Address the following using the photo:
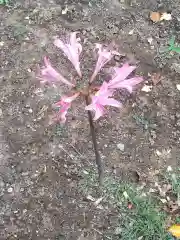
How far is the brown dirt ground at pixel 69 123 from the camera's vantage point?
3.02 m

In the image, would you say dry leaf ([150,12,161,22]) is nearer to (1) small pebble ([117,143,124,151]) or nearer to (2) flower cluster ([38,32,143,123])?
(1) small pebble ([117,143,124,151])

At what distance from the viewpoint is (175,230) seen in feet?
9.66

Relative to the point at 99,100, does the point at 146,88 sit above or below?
below

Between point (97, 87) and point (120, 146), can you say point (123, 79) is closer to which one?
point (97, 87)

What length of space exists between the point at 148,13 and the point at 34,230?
207 centimetres

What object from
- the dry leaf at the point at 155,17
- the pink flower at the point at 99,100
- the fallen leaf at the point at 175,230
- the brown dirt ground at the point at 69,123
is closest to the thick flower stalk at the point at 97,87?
the pink flower at the point at 99,100

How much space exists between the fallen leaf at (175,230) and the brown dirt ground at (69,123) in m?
0.40

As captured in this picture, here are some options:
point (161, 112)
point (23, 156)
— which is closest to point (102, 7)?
point (161, 112)

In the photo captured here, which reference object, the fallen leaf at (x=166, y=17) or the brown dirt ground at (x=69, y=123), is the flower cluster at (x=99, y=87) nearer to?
the brown dirt ground at (x=69, y=123)

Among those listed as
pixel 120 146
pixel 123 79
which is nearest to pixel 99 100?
pixel 123 79

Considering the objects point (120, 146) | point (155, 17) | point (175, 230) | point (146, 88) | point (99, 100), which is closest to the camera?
point (99, 100)

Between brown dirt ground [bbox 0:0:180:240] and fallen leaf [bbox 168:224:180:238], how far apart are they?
0.40 meters

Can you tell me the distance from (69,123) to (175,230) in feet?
3.37

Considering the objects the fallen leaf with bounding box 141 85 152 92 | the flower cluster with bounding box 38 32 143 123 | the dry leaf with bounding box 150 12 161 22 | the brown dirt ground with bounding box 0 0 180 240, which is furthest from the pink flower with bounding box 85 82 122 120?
the dry leaf with bounding box 150 12 161 22
